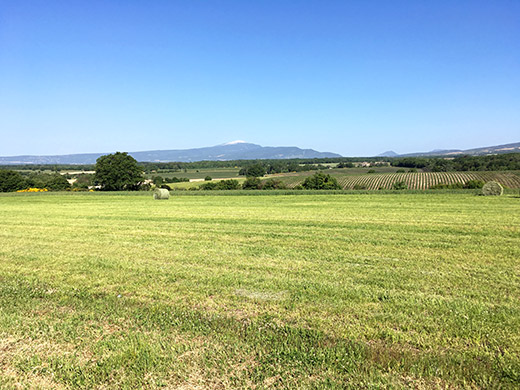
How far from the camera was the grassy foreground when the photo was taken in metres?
4.53

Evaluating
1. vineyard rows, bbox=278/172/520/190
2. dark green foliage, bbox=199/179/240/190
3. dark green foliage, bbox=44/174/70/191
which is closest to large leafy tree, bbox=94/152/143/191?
dark green foliage, bbox=44/174/70/191

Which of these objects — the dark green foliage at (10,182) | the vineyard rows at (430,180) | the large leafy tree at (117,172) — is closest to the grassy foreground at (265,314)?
the vineyard rows at (430,180)

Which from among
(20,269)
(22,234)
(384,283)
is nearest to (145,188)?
(22,234)

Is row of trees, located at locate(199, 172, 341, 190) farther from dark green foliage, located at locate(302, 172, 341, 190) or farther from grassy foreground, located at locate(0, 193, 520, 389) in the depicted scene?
grassy foreground, located at locate(0, 193, 520, 389)

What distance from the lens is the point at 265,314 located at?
20.4 feet

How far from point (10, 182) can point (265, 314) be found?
294ft

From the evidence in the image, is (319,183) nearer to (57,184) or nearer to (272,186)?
(272,186)

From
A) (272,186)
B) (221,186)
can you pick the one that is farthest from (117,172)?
(272,186)

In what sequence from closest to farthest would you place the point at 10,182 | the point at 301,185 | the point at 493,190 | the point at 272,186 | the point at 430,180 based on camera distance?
the point at 493,190
the point at 272,186
the point at 430,180
the point at 301,185
the point at 10,182

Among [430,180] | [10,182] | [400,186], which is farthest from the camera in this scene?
[10,182]

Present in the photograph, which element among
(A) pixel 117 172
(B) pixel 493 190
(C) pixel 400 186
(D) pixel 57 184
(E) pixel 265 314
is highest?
(A) pixel 117 172

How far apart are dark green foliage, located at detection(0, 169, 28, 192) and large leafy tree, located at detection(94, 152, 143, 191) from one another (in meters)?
18.9

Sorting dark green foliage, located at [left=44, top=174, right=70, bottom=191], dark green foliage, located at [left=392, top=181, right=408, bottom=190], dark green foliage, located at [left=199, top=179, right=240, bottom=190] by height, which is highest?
dark green foliage, located at [left=44, top=174, right=70, bottom=191]

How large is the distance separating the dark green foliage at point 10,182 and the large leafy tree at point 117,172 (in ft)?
62.0
